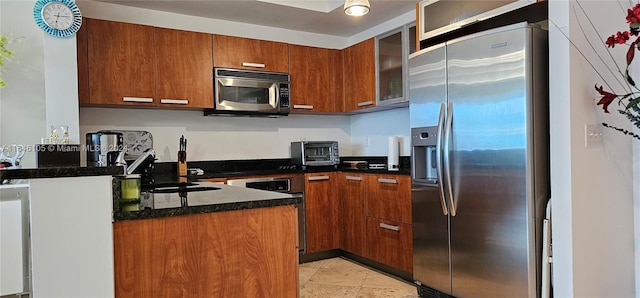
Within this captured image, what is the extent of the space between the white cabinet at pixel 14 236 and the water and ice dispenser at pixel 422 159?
86.6 inches

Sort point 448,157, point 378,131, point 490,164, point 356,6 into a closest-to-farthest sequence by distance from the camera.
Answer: point 356,6, point 490,164, point 448,157, point 378,131

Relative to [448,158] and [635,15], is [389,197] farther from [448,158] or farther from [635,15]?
[635,15]

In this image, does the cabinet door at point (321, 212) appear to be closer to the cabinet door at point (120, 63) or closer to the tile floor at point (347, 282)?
the tile floor at point (347, 282)

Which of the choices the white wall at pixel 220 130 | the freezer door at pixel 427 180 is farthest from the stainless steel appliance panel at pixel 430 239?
the white wall at pixel 220 130

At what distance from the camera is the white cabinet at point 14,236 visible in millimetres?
1265

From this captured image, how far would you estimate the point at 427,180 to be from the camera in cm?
279

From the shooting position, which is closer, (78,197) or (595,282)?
(78,197)

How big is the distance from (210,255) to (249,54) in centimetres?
259

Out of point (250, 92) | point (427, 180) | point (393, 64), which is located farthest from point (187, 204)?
point (393, 64)

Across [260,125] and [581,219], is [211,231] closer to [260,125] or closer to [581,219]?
[581,219]

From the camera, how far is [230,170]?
3969 millimetres

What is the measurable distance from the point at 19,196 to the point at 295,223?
0.92 meters

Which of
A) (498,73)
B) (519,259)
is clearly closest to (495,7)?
(498,73)

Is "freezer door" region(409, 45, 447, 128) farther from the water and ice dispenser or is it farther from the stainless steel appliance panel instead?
the stainless steel appliance panel
